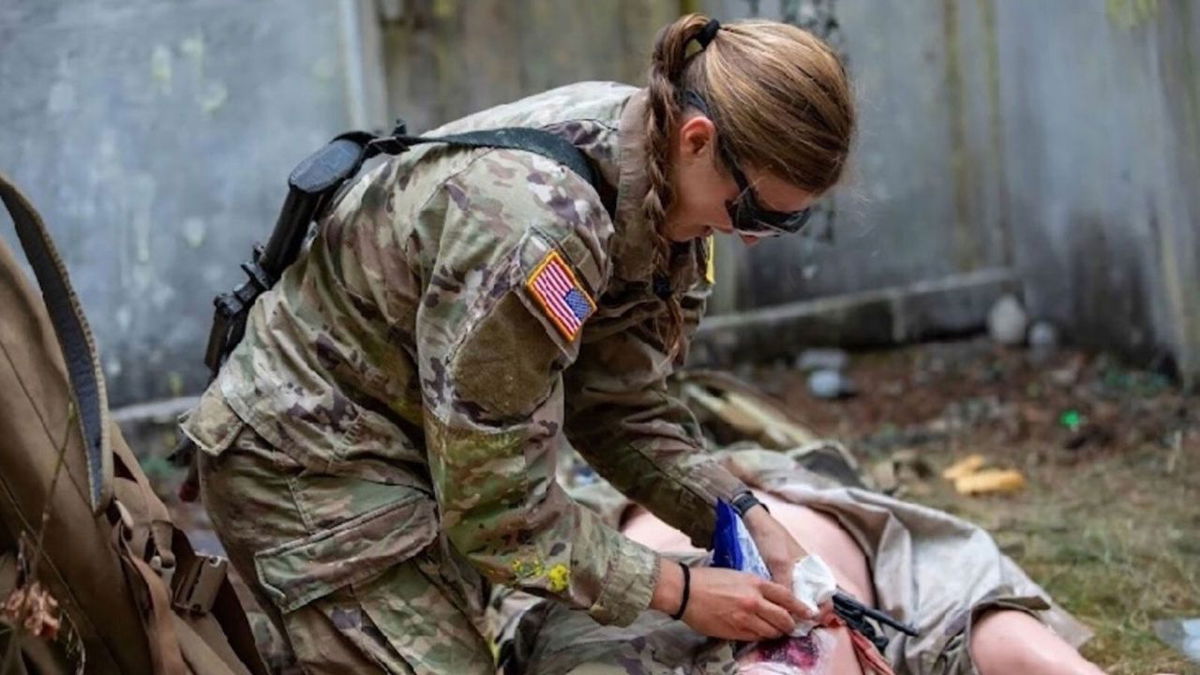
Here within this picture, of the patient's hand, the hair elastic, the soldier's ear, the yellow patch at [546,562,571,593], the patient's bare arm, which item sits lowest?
the patient's bare arm

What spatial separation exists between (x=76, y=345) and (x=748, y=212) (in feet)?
3.26

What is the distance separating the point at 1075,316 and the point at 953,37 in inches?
48.9

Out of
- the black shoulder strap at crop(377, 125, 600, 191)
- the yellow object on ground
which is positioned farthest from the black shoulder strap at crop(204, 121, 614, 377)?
the yellow object on ground

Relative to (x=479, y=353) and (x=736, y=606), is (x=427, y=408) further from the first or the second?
(x=736, y=606)

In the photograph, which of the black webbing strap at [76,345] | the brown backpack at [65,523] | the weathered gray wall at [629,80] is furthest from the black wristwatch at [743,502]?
the weathered gray wall at [629,80]

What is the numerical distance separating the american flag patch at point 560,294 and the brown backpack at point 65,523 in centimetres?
60

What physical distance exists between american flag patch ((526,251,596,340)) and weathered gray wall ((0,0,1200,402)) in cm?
242

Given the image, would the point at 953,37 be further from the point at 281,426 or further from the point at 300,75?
the point at 281,426

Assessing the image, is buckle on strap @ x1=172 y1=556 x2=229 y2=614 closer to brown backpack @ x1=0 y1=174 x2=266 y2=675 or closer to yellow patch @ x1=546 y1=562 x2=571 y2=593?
brown backpack @ x1=0 y1=174 x2=266 y2=675

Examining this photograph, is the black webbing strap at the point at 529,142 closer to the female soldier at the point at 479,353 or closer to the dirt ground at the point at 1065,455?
the female soldier at the point at 479,353

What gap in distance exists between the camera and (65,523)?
2205 millimetres

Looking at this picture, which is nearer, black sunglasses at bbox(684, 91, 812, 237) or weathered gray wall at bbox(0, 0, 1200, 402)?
black sunglasses at bbox(684, 91, 812, 237)

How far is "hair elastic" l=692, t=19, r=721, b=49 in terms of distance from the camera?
8.36ft

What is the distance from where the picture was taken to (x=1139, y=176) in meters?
6.13
